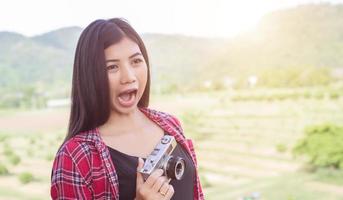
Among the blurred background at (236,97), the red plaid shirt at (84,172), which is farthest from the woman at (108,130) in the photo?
the blurred background at (236,97)

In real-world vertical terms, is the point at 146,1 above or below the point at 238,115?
above

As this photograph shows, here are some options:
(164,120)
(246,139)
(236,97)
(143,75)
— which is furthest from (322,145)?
(143,75)

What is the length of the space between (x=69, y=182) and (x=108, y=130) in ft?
0.33

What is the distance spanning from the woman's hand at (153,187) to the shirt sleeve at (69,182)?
0.07 m

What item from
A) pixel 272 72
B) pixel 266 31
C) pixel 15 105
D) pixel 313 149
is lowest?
pixel 313 149

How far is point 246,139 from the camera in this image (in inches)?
120

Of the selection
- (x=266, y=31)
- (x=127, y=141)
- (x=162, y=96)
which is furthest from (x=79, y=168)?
(x=266, y=31)

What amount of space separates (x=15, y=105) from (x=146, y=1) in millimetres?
776

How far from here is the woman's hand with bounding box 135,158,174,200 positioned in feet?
2.24

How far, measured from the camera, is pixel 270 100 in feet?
10.2

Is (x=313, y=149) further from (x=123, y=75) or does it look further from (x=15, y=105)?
(x=123, y=75)

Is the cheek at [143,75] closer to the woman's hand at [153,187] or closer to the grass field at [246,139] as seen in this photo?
the woman's hand at [153,187]

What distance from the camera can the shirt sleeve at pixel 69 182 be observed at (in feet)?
2.27

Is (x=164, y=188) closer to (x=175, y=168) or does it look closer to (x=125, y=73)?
(x=175, y=168)
